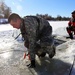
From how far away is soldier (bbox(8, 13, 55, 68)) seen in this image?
3221 mm

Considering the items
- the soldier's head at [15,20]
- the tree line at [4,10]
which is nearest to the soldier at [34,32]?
the soldier's head at [15,20]

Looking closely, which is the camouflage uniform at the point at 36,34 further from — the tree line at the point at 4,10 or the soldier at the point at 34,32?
the tree line at the point at 4,10

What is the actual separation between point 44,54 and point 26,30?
0.90m

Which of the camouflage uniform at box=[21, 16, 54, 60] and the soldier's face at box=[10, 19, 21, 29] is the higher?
the soldier's face at box=[10, 19, 21, 29]

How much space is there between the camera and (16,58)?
4.14 metres

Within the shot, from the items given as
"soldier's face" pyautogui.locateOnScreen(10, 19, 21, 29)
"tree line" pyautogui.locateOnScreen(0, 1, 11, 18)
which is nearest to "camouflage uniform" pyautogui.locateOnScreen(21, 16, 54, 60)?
"soldier's face" pyautogui.locateOnScreen(10, 19, 21, 29)

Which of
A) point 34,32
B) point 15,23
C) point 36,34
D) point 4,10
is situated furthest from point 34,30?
point 4,10

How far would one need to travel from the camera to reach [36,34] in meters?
3.46

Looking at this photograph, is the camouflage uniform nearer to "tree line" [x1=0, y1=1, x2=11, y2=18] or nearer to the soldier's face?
the soldier's face

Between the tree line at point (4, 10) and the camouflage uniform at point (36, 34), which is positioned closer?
the camouflage uniform at point (36, 34)

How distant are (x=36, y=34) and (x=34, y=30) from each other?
0.17 m

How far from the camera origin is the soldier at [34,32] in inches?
127

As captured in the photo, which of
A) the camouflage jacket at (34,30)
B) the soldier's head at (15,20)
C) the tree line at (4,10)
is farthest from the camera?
the tree line at (4,10)

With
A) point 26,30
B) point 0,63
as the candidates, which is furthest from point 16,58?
point 26,30
